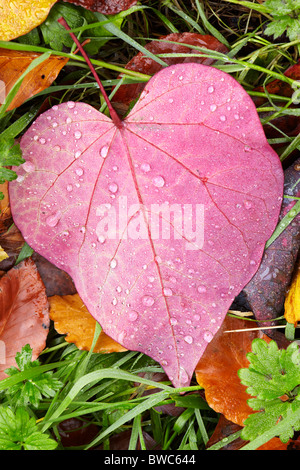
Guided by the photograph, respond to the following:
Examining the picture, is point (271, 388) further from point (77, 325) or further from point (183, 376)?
point (77, 325)

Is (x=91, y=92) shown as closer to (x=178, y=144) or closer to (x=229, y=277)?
(x=178, y=144)

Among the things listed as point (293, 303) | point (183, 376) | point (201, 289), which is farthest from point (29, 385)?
point (293, 303)

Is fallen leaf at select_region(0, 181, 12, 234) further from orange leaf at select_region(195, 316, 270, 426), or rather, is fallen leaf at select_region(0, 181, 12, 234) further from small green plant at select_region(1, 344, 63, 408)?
orange leaf at select_region(195, 316, 270, 426)

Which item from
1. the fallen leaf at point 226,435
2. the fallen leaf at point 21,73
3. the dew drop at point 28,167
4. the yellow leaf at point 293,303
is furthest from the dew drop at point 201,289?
the fallen leaf at point 21,73

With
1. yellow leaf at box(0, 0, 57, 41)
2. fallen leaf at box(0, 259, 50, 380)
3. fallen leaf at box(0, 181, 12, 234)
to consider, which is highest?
yellow leaf at box(0, 0, 57, 41)

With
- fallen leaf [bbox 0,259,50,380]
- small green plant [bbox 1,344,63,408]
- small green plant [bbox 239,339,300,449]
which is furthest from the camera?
fallen leaf [bbox 0,259,50,380]

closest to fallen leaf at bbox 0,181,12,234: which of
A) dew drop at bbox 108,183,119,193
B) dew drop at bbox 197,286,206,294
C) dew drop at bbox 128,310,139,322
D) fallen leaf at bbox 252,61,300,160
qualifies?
dew drop at bbox 108,183,119,193
